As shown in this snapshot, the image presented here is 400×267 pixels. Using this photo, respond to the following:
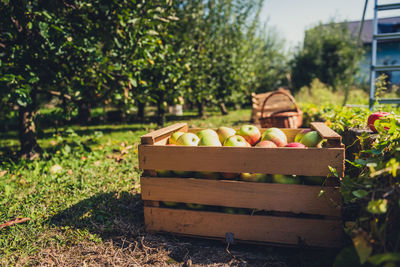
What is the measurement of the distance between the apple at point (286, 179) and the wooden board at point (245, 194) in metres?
0.06

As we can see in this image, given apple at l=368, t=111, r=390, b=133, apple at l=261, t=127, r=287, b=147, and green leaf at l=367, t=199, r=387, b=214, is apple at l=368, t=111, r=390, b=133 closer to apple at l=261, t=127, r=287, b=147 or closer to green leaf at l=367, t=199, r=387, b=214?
apple at l=261, t=127, r=287, b=147

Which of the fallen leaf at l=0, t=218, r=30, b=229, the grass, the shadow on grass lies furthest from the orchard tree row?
the shadow on grass

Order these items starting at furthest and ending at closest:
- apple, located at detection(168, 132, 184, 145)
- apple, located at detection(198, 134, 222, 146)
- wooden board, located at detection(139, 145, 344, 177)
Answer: apple, located at detection(168, 132, 184, 145) → apple, located at detection(198, 134, 222, 146) → wooden board, located at detection(139, 145, 344, 177)

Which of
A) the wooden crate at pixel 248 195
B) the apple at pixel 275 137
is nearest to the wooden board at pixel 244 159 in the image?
the wooden crate at pixel 248 195

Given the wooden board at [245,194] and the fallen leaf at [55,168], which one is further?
the fallen leaf at [55,168]

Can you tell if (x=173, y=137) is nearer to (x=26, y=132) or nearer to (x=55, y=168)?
(x=55, y=168)

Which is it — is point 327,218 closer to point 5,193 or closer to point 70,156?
point 5,193

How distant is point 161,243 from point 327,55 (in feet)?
56.2

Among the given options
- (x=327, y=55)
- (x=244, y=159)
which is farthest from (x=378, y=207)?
(x=327, y=55)

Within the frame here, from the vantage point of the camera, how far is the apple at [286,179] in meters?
1.75

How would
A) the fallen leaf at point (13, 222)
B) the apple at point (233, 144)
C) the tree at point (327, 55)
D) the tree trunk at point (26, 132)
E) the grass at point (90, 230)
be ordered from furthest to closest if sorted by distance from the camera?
the tree at point (327, 55)
the tree trunk at point (26, 132)
the fallen leaf at point (13, 222)
the apple at point (233, 144)
the grass at point (90, 230)

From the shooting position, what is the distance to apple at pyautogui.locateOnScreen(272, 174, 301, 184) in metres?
1.75

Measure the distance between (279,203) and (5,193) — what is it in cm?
281

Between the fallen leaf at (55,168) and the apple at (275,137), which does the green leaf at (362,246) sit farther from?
the fallen leaf at (55,168)
